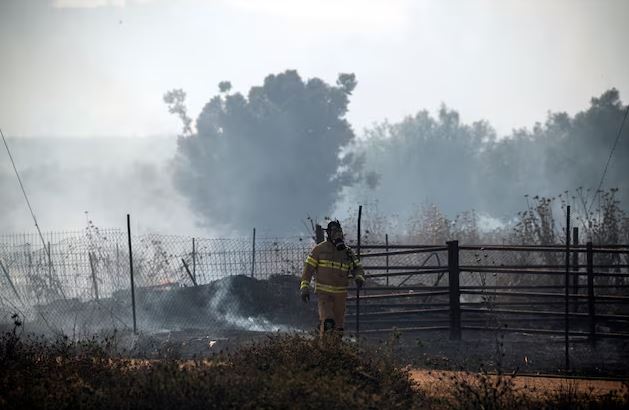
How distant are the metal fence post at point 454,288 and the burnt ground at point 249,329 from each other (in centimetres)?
28

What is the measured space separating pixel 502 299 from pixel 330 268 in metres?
7.97

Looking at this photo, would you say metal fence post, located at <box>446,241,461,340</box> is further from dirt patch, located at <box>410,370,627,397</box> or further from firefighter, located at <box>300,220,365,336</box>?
firefighter, located at <box>300,220,365,336</box>

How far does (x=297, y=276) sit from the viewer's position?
796 inches

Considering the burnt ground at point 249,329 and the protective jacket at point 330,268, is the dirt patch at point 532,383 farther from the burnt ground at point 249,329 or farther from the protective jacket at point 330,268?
the protective jacket at point 330,268

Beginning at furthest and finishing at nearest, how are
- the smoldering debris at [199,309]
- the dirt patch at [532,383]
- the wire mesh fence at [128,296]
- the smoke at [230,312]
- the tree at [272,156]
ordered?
the tree at [272,156] → the wire mesh fence at [128,296] → the smoke at [230,312] → the smoldering debris at [199,309] → the dirt patch at [532,383]

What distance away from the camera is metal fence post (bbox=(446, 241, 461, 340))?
15.4 metres

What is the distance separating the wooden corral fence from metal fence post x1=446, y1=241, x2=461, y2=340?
2 cm

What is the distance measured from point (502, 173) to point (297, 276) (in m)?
69.9

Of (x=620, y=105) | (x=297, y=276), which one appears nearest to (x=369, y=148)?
(x=620, y=105)

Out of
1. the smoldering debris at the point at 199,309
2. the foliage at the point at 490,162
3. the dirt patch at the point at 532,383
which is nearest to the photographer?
the dirt patch at the point at 532,383

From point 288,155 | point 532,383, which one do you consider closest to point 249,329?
point 532,383

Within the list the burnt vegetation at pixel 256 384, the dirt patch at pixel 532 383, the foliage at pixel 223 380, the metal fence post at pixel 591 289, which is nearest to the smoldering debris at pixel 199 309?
the metal fence post at pixel 591 289

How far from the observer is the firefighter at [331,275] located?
12.8 m

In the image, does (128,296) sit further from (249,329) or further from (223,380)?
(223,380)
